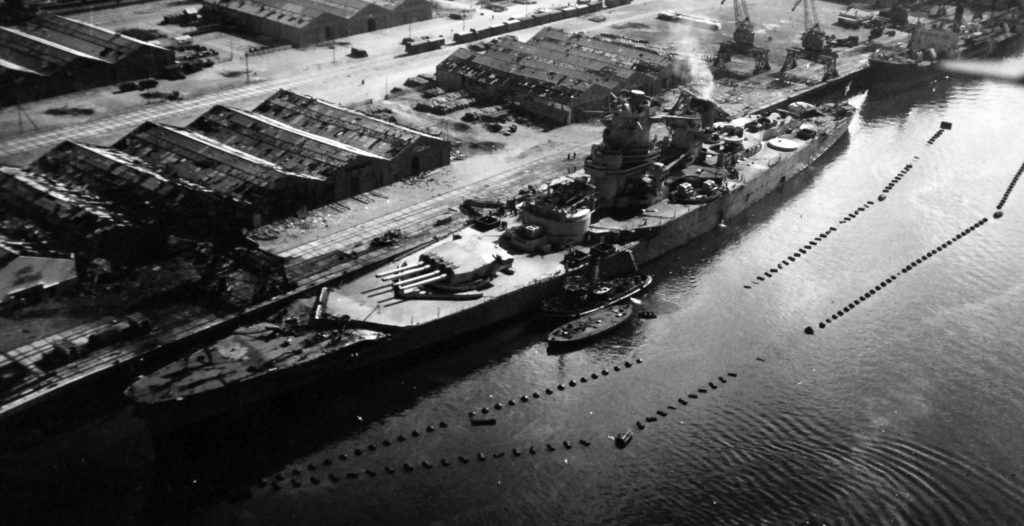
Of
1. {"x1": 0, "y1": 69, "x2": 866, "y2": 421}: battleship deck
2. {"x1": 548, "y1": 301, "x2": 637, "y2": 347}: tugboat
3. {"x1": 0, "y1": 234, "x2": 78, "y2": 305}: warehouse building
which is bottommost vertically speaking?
{"x1": 548, "y1": 301, "x2": 637, "y2": 347}: tugboat

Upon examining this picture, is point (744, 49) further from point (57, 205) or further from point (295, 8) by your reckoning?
point (57, 205)

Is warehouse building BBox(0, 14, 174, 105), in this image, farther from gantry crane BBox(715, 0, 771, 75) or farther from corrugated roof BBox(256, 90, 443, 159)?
gantry crane BBox(715, 0, 771, 75)

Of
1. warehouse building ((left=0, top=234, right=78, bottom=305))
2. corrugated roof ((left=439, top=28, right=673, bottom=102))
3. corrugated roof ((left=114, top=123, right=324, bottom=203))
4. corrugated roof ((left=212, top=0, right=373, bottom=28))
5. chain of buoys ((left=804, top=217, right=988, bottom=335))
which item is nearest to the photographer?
warehouse building ((left=0, top=234, right=78, bottom=305))

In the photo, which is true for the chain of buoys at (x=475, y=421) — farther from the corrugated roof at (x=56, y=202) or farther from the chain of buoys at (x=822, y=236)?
the corrugated roof at (x=56, y=202)

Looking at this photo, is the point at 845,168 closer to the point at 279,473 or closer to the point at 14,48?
the point at 279,473

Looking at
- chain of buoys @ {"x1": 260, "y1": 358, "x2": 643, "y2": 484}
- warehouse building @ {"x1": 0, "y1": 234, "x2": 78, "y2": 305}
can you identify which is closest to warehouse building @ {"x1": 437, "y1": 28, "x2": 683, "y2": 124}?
chain of buoys @ {"x1": 260, "y1": 358, "x2": 643, "y2": 484}

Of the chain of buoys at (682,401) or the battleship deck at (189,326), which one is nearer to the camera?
the battleship deck at (189,326)

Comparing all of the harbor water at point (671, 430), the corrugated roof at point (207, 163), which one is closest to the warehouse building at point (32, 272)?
the harbor water at point (671, 430)
